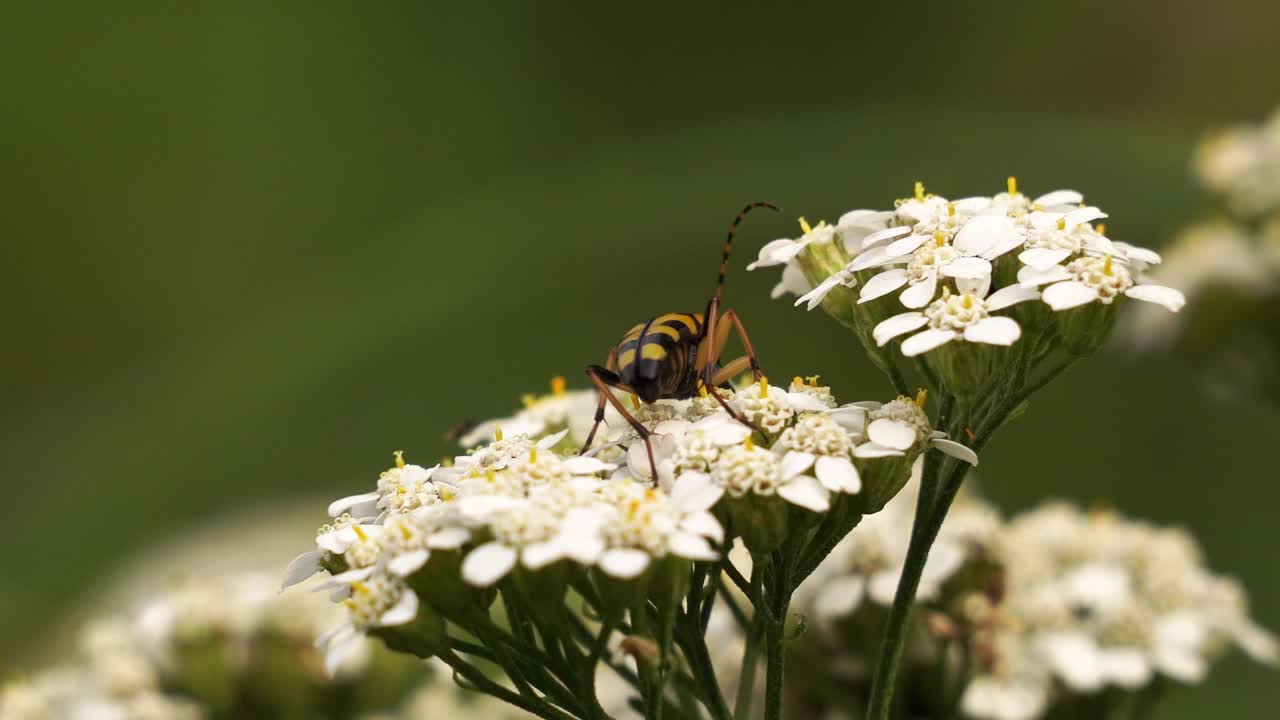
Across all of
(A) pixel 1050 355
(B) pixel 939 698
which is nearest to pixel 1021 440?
(B) pixel 939 698

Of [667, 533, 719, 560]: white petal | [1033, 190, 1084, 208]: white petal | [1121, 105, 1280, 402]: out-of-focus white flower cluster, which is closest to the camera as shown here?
[667, 533, 719, 560]: white petal

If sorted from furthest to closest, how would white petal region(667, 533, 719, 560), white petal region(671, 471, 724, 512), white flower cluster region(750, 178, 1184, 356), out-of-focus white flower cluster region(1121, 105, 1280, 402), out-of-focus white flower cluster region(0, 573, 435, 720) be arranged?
out-of-focus white flower cluster region(1121, 105, 1280, 402) → out-of-focus white flower cluster region(0, 573, 435, 720) → white flower cluster region(750, 178, 1184, 356) → white petal region(671, 471, 724, 512) → white petal region(667, 533, 719, 560)

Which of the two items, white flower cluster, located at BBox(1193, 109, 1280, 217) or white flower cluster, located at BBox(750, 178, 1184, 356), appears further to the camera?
white flower cluster, located at BBox(1193, 109, 1280, 217)

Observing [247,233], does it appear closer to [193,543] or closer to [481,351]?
[481,351]

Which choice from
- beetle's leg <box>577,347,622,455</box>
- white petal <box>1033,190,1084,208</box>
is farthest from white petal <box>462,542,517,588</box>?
white petal <box>1033,190,1084,208</box>

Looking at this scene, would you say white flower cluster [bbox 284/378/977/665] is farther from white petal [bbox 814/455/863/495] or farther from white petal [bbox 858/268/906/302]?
white petal [bbox 858/268/906/302]

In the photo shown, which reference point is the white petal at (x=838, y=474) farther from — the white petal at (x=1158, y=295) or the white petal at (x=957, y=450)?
the white petal at (x=1158, y=295)

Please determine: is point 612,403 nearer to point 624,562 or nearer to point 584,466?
point 584,466

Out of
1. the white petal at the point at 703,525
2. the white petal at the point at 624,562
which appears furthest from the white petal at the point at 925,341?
the white petal at the point at 624,562
